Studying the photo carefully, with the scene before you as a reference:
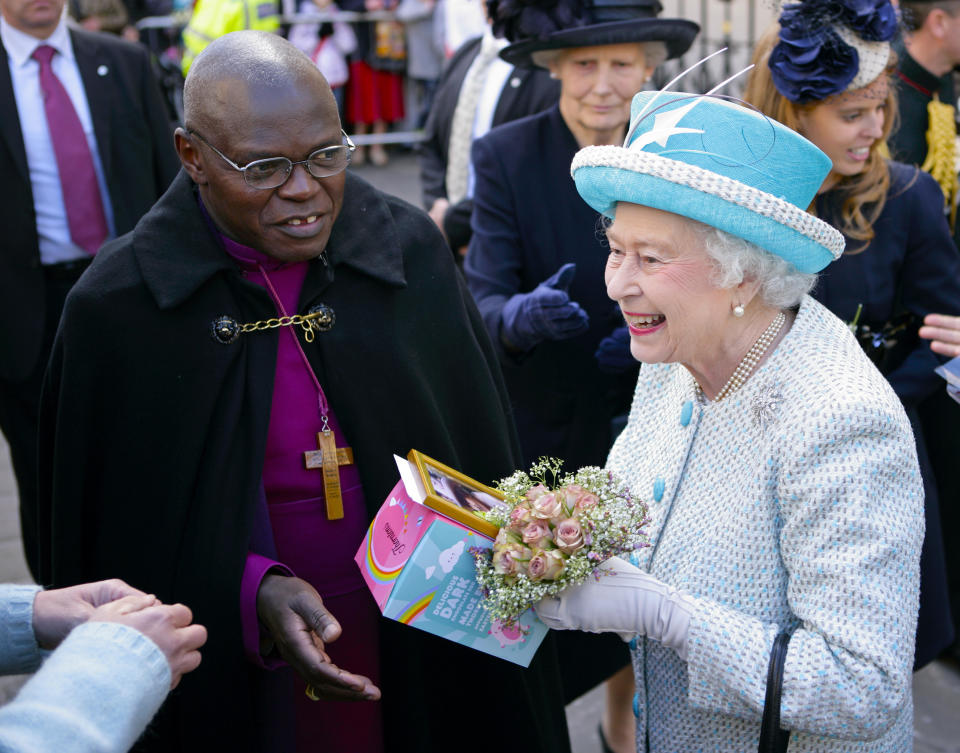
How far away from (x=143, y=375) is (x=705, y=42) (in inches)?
311

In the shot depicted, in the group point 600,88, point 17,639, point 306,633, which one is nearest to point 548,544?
point 306,633

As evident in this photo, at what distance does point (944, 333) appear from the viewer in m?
2.96

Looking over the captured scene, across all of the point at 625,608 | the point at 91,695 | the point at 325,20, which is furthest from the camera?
the point at 325,20

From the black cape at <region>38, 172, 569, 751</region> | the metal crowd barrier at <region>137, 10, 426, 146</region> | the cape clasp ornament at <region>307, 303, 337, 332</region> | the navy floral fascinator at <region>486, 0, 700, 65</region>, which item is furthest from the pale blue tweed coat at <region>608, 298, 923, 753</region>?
the metal crowd barrier at <region>137, 10, 426, 146</region>

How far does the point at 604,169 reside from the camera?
205 cm

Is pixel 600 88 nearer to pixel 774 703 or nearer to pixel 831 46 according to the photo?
pixel 831 46

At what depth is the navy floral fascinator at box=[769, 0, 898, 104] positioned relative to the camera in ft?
9.71

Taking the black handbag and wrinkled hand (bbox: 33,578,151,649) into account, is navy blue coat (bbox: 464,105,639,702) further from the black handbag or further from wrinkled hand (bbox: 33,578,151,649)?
wrinkled hand (bbox: 33,578,151,649)

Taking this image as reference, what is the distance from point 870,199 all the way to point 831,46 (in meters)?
0.48

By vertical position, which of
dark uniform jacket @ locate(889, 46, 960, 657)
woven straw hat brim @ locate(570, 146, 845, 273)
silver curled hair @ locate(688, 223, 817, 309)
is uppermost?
woven straw hat brim @ locate(570, 146, 845, 273)

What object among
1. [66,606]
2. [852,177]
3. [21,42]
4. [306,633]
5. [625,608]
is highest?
[21,42]

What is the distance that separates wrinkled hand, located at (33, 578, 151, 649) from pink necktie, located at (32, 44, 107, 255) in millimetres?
2771

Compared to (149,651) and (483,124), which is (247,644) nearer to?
(149,651)

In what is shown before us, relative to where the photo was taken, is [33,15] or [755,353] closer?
[755,353]
